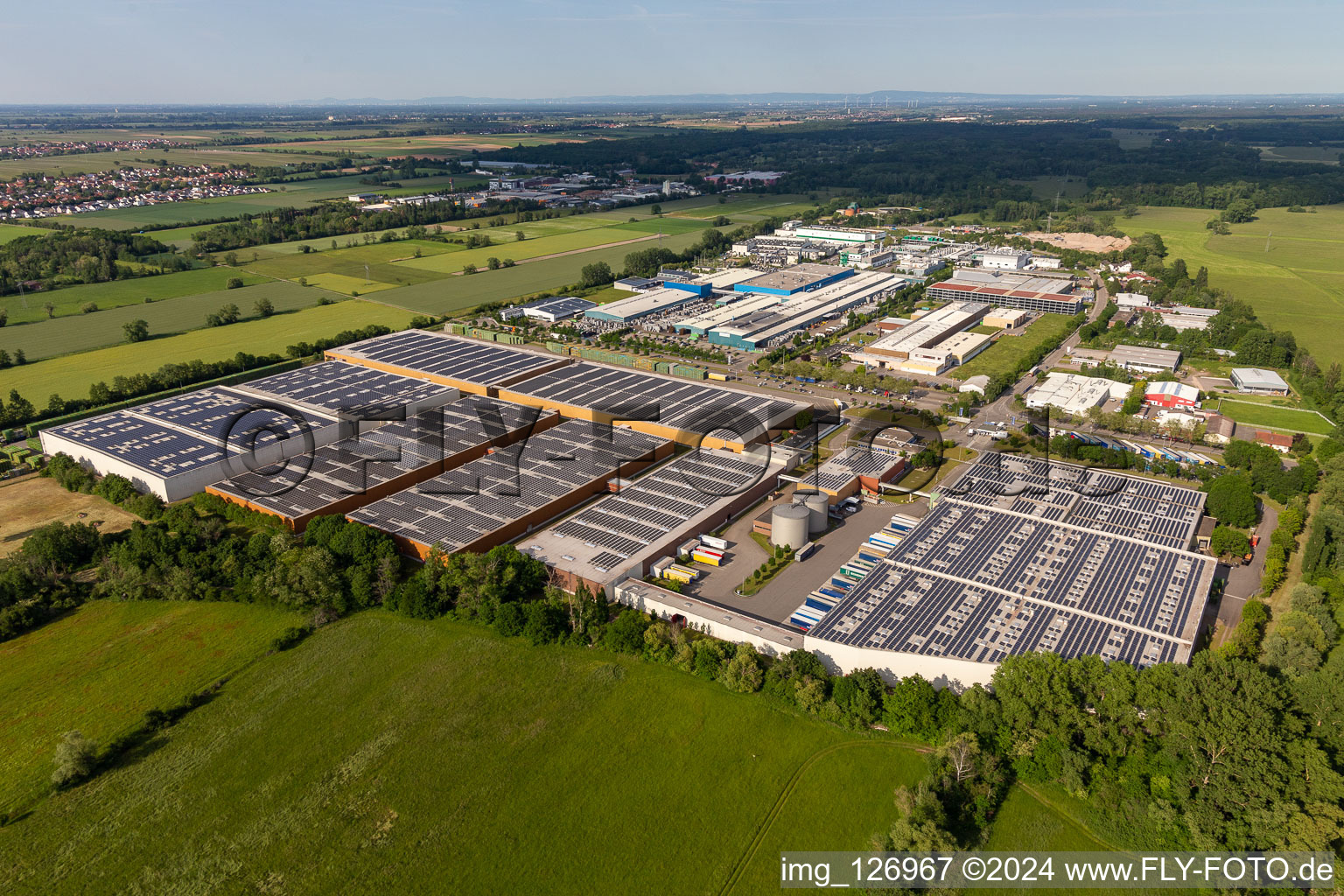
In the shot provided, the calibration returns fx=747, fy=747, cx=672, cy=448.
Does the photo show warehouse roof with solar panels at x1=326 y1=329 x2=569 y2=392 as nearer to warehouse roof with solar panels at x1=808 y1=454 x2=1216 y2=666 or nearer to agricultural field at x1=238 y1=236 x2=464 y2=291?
agricultural field at x1=238 y1=236 x2=464 y2=291

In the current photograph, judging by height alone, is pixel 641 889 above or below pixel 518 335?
below

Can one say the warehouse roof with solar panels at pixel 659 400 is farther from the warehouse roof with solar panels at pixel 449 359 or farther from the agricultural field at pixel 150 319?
the agricultural field at pixel 150 319

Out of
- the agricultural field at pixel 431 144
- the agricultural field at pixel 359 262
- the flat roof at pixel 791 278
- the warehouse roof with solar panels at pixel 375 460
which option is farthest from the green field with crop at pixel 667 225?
the agricultural field at pixel 431 144

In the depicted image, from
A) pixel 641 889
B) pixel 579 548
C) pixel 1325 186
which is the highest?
pixel 1325 186

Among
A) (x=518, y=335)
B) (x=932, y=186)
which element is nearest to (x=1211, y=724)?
(x=518, y=335)

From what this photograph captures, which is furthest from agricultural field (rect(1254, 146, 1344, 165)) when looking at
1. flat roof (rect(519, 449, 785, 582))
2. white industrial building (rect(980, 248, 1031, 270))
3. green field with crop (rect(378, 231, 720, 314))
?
flat roof (rect(519, 449, 785, 582))

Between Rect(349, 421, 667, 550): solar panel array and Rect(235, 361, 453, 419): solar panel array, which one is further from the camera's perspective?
Rect(235, 361, 453, 419): solar panel array

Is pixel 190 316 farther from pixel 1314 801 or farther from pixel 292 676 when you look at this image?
pixel 1314 801
